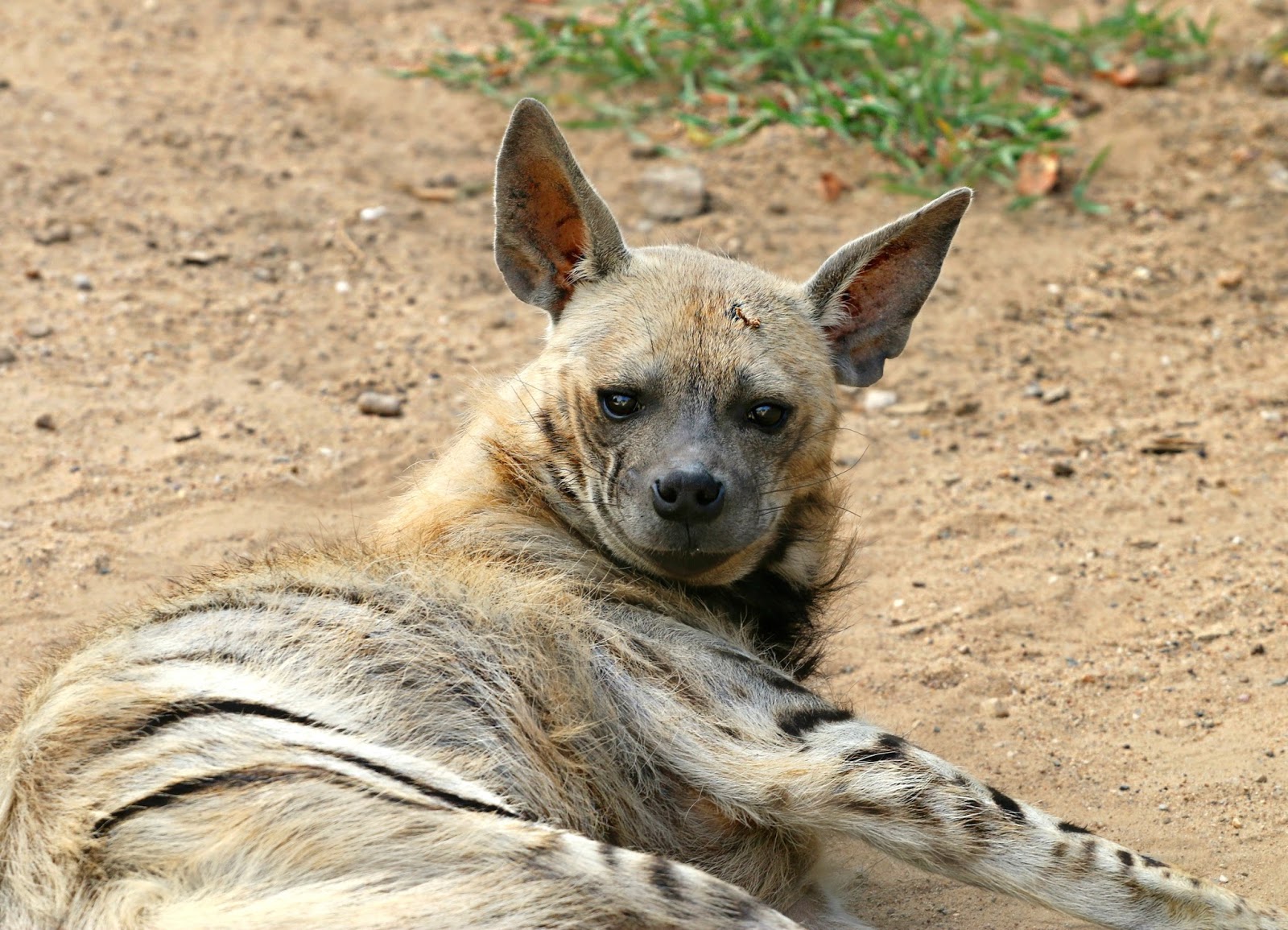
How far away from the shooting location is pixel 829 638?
16.4ft

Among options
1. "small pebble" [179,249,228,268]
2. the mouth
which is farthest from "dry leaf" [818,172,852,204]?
the mouth

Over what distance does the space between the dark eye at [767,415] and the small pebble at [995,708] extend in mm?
1342

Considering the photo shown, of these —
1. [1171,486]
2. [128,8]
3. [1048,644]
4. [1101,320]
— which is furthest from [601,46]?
[1048,644]

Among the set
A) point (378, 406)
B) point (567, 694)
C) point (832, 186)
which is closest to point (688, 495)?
point (567, 694)

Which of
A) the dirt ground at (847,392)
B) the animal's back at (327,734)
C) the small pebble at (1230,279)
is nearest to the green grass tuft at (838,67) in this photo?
the dirt ground at (847,392)

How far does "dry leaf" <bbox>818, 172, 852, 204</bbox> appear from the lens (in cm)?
760

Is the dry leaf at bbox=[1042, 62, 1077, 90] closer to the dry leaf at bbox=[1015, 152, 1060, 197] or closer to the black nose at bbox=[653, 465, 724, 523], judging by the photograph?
the dry leaf at bbox=[1015, 152, 1060, 197]

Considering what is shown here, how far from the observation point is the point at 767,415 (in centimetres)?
394

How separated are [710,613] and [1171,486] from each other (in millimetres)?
2675

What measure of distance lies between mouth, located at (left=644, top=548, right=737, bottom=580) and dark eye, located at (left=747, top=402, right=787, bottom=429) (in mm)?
369

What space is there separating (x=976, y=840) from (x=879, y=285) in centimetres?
178

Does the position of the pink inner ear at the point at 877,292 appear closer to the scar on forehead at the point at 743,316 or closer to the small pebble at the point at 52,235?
the scar on forehead at the point at 743,316

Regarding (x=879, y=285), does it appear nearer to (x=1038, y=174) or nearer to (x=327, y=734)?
(x=327, y=734)

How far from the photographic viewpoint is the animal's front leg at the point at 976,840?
338cm
